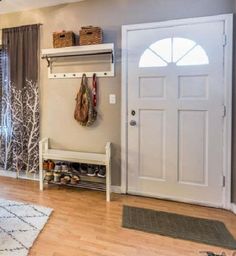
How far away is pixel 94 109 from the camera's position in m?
3.08

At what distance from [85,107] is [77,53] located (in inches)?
27.2

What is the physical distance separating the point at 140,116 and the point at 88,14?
4.87 feet

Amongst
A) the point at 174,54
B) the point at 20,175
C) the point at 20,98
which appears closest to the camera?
the point at 174,54

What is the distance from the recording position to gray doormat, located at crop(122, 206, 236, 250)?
79.1 inches

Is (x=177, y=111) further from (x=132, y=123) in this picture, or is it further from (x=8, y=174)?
(x=8, y=174)

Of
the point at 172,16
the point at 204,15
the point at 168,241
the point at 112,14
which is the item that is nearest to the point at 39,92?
the point at 112,14

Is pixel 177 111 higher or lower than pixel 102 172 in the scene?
higher

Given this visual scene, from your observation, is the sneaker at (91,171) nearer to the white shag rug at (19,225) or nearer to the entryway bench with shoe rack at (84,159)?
the entryway bench with shoe rack at (84,159)

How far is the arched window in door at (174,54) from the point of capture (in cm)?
264

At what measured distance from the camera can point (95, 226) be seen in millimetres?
2205

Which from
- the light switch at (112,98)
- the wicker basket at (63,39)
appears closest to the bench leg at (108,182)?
the light switch at (112,98)

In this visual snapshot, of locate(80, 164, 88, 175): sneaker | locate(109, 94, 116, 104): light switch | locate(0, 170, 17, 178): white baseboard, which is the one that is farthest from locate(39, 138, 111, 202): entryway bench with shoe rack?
locate(0, 170, 17, 178): white baseboard

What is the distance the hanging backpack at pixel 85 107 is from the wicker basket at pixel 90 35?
429 mm

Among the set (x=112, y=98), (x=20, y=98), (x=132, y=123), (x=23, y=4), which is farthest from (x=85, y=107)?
(x=23, y=4)
